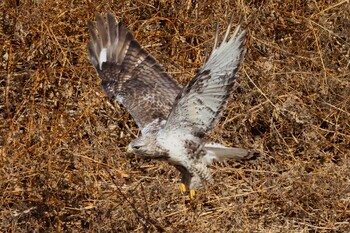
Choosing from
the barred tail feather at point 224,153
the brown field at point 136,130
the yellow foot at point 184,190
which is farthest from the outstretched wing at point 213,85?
the brown field at point 136,130

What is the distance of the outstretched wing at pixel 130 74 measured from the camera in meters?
4.36

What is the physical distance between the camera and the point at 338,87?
193 inches

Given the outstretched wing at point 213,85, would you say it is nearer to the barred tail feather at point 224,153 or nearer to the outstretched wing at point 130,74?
the barred tail feather at point 224,153

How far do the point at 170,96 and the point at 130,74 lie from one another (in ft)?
0.84

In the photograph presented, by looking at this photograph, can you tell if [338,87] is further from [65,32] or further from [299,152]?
[65,32]

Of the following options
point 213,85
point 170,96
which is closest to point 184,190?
point 170,96

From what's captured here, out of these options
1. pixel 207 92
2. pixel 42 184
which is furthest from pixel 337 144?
pixel 42 184

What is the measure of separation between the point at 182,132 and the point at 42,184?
0.86 meters

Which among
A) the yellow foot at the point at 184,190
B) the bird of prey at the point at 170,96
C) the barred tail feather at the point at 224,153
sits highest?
the bird of prey at the point at 170,96

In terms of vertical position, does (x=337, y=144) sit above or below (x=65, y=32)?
below

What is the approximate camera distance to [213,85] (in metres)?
3.76

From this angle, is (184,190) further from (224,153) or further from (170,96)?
(170,96)

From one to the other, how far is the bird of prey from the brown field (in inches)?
12.9

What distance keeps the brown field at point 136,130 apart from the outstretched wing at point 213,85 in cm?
70
